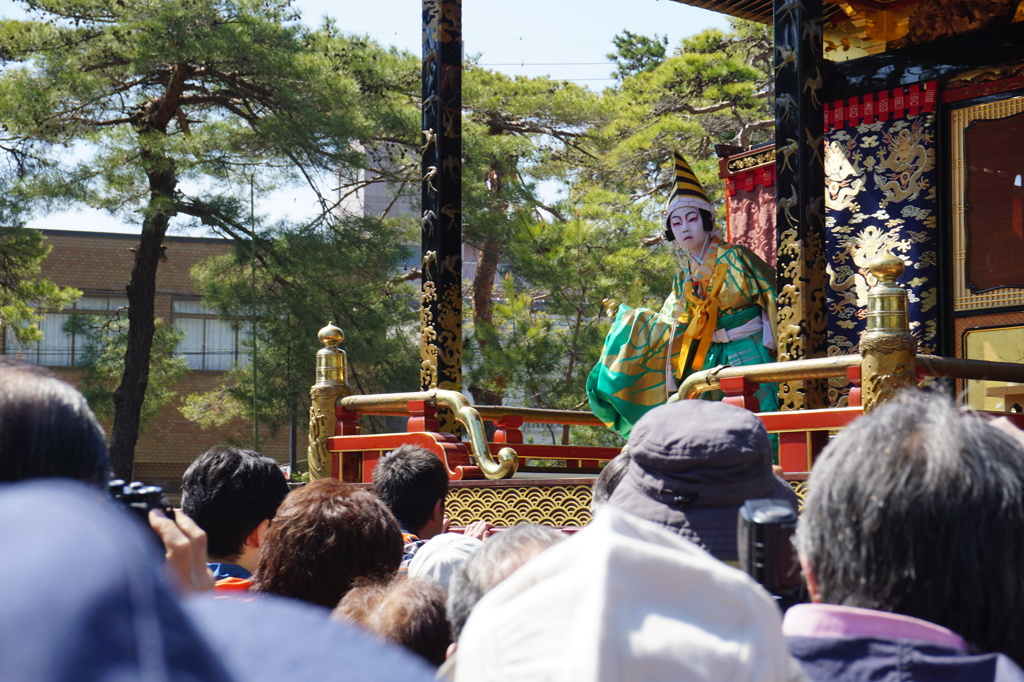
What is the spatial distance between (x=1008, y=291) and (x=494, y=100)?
10.9 meters

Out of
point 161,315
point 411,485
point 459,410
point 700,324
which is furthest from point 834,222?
point 161,315

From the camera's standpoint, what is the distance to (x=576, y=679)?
95cm

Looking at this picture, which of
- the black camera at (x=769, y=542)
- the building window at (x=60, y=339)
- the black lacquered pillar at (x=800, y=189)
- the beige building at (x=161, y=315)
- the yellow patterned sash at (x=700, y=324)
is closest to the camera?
the black camera at (x=769, y=542)

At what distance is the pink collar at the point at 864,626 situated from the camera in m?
1.19

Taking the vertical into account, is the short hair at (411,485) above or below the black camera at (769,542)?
below

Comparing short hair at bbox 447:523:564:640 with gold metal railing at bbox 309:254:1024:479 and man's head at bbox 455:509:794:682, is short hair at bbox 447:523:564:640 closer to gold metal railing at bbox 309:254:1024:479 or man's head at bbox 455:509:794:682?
man's head at bbox 455:509:794:682

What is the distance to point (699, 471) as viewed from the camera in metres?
1.86

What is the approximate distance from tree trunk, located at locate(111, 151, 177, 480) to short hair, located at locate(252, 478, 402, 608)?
487 inches

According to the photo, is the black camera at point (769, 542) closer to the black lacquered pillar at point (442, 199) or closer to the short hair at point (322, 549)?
the short hair at point (322, 549)

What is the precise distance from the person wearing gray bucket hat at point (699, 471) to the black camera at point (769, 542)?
1.11ft

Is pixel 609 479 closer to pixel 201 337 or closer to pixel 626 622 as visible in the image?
pixel 626 622

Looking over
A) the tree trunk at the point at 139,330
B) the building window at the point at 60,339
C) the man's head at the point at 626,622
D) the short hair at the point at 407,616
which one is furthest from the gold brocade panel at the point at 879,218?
the building window at the point at 60,339

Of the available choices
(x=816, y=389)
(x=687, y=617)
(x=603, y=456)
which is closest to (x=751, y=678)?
(x=687, y=617)

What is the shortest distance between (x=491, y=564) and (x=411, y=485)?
2.08m
